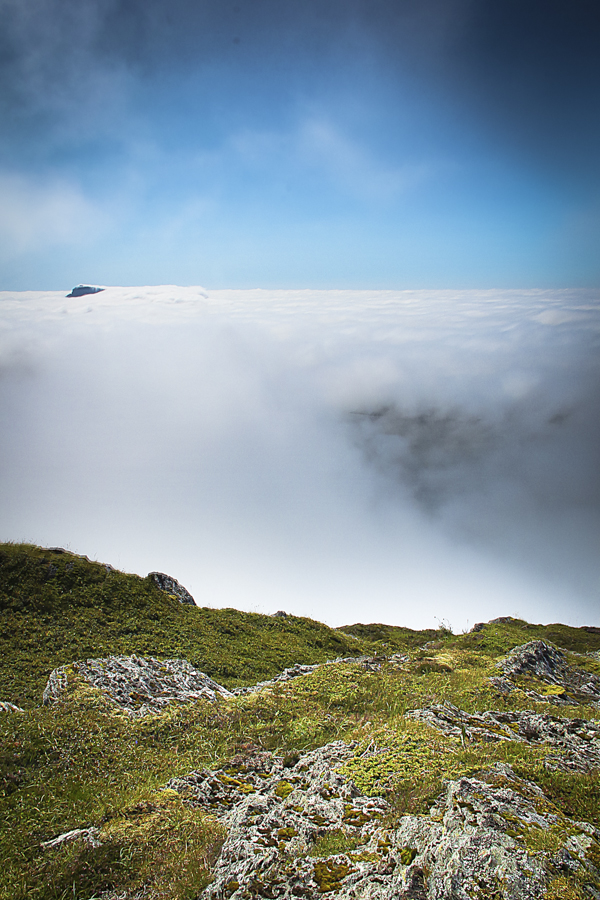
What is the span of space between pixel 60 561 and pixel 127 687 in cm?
1510

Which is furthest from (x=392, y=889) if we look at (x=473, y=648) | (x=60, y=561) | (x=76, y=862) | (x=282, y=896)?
(x=473, y=648)

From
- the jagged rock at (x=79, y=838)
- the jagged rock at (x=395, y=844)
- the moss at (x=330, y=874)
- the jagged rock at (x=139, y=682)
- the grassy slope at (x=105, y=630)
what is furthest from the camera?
the grassy slope at (x=105, y=630)

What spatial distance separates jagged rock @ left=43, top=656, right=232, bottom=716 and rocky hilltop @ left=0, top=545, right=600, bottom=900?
110 millimetres

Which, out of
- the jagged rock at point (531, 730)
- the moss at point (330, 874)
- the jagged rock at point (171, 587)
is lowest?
the jagged rock at point (171, 587)

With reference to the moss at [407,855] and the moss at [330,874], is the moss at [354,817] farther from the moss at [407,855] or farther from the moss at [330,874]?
the moss at [407,855]

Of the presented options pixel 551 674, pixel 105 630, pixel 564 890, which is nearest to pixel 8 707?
pixel 105 630

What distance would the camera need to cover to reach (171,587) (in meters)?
37.6

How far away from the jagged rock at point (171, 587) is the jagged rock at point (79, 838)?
25.9m

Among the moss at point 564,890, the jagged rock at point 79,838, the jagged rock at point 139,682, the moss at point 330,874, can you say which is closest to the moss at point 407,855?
the moss at point 330,874

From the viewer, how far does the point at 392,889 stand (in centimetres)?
756

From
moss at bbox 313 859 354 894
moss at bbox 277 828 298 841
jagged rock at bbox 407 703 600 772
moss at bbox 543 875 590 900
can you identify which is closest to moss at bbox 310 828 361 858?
moss at bbox 313 859 354 894

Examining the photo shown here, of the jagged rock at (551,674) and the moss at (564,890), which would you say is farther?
the jagged rock at (551,674)

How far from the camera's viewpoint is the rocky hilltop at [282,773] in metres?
8.16

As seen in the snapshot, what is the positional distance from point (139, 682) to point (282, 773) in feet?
35.4
